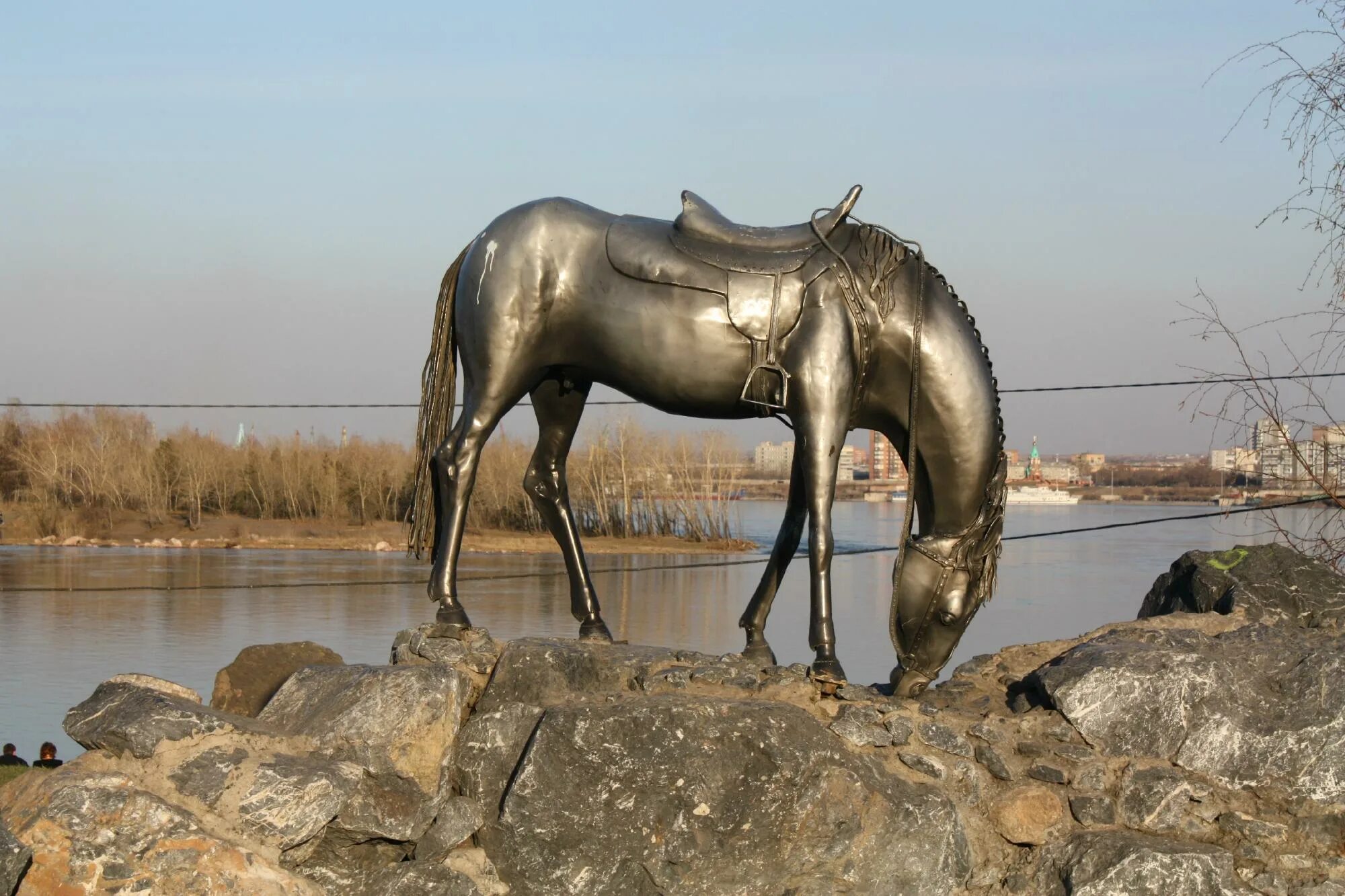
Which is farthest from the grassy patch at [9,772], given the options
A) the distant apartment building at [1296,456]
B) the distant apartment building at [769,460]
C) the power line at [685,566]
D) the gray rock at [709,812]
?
the distant apartment building at [769,460]

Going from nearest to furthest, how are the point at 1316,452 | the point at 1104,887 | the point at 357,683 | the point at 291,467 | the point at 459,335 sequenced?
the point at 1104,887, the point at 357,683, the point at 459,335, the point at 1316,452, the point at 291,467

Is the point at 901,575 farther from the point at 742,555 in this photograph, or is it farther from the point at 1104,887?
the point at 742,555

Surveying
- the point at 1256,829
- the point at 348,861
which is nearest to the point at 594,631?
the point at 348,861

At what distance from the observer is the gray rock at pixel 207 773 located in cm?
435

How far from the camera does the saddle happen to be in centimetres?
514

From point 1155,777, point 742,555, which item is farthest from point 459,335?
point 742,555

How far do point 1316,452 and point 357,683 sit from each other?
14.7 feet

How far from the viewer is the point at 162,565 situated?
23766mm

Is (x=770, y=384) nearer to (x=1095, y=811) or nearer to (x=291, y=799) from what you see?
(x=1095, y=811)

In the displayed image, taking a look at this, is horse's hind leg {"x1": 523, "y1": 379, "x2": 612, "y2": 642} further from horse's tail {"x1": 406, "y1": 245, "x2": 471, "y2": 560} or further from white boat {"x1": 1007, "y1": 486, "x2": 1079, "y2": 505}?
white boat {"x1": 1007, "y1": 486, "x2": 1079, "y2": 505}

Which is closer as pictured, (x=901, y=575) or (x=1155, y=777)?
(x=1155, y=777)

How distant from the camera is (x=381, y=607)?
1739cm

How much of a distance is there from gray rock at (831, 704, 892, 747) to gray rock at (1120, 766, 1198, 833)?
33.4 inches

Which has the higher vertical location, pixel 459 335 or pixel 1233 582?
pixel 459 335
